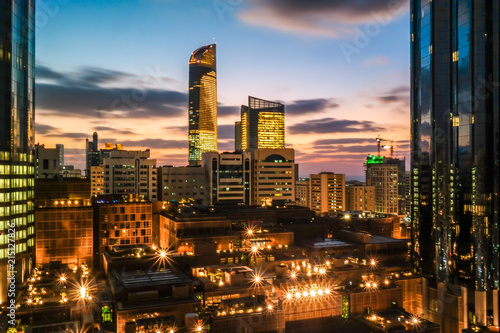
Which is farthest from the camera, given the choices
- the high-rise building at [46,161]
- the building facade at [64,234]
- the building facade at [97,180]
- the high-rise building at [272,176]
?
the building facade at [97,180]

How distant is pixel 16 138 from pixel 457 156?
7402 cm

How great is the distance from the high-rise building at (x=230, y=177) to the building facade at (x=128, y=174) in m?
24.4

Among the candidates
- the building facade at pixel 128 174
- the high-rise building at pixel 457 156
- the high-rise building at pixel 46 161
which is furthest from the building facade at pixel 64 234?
the building facade at pixel 128 174

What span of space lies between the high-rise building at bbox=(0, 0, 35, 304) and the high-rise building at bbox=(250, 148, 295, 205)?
9786 centimetres

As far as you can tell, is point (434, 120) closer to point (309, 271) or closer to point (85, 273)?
point (309, 271)

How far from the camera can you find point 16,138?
6806cm

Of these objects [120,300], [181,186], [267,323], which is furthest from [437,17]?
[181,186]

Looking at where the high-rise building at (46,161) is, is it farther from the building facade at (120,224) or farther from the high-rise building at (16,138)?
the high-rise building at (16,138)

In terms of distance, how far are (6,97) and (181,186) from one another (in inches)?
4148

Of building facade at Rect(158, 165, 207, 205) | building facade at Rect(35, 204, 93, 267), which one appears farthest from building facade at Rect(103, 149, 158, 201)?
building facade at Rect(35, 204, 93, 267)

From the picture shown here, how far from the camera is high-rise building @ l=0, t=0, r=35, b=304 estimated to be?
63.6 metres

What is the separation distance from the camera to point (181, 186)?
552 ft

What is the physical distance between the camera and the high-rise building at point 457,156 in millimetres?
60562

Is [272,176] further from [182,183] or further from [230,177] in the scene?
[182,183]
